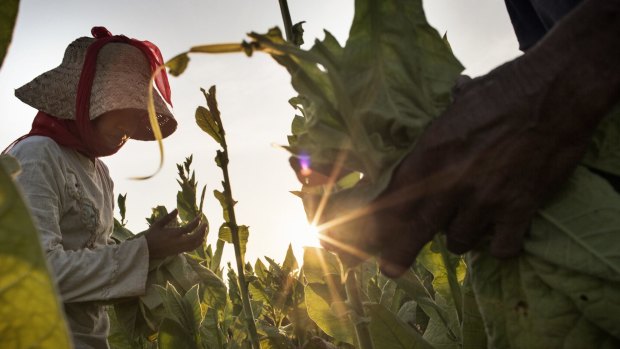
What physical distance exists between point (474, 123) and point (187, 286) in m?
1.33

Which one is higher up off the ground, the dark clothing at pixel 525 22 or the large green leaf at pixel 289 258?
the dark clothing at pixel 525 22

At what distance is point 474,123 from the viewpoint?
653mm

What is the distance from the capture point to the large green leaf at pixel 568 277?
1.95ft

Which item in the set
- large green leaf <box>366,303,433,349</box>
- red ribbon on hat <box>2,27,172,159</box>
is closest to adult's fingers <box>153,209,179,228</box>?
red ribbon on hat <box>2,27,172,159</box>

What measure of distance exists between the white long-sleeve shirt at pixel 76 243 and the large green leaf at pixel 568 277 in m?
1.49

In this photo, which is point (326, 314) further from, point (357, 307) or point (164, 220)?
point (164, 220)

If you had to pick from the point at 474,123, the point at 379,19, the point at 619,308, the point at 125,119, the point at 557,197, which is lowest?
the point at 619,308

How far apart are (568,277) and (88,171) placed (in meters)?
2.22

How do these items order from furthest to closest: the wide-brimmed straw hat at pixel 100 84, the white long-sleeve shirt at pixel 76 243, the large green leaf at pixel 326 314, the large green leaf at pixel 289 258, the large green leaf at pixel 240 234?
the wide-brimmed straw hat at pixel 100 84, the large green leaf at pixel 289 258, the white long-sleeve shirt at pixel 76 243, the large green leaf at pixel 240 234, the large green leaf at pixel 326 314

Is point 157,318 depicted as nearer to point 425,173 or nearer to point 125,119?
point 125,119

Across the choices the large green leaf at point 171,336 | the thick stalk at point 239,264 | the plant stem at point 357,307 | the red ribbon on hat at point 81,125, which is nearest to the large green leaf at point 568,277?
the plant stem at point 357,307

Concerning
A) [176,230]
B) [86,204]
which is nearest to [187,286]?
[176,230]

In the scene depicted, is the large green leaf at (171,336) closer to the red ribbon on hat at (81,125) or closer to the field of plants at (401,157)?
the field of plants at (401,157)

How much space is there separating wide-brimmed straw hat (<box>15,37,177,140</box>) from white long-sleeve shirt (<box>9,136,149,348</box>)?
25 centimetres
